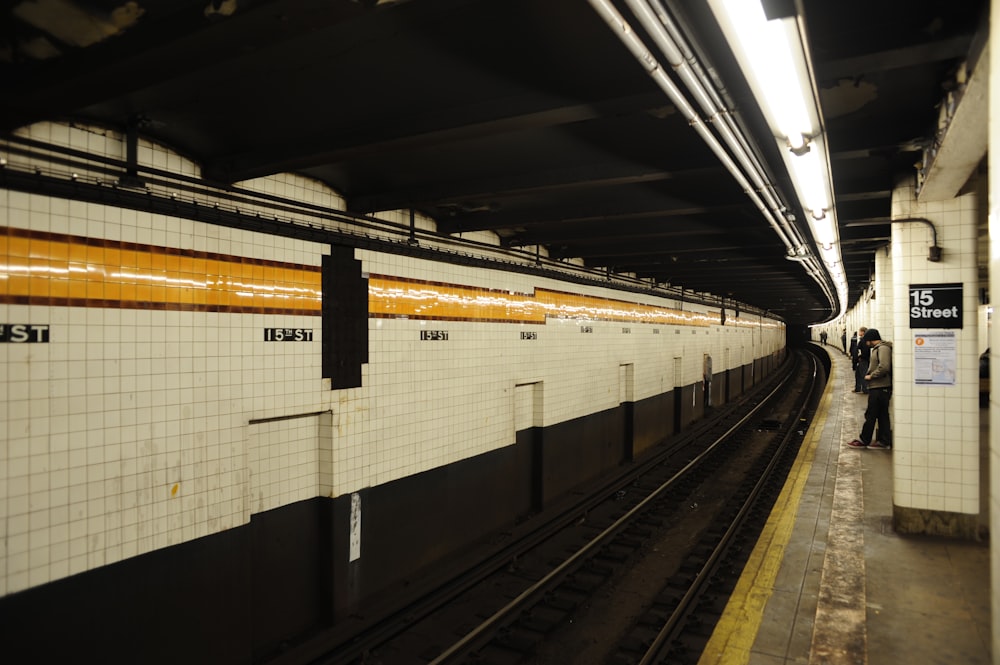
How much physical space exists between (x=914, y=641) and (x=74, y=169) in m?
6.29

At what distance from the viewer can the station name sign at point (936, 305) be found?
Result: 5555mm

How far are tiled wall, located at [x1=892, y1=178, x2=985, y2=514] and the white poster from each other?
34mm

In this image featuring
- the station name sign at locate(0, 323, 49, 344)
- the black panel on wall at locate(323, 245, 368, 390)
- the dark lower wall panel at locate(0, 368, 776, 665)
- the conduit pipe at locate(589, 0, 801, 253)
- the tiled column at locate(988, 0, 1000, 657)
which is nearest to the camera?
the conduit pipe at locate(589, 0, 801, 253)

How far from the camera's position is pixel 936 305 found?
18.5ft

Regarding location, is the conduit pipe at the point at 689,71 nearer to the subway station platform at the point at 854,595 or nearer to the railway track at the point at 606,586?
the subway station platform at the point at 854,595

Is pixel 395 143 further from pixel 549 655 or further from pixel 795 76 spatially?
pixel 549 655

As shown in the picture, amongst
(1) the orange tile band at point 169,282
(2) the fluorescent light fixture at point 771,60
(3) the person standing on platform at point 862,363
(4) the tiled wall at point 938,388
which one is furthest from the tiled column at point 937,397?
(3) the person standing on platform at point 862,363

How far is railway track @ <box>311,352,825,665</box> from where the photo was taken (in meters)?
4.96

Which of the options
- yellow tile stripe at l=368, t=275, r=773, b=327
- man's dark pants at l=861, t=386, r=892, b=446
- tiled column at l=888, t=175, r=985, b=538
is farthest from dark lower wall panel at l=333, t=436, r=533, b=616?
man's dark pants at l=861, t=386, r=892, b=446

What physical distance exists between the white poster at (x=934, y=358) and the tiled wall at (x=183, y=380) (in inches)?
190

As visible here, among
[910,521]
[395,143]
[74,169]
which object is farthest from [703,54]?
[910,521]

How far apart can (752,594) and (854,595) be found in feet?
2.51

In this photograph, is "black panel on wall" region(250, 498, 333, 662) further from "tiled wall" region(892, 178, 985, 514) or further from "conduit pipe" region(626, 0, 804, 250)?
"tiled wall" region(892, 178, 985, 514)

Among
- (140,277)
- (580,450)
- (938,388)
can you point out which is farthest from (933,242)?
(140,277)
